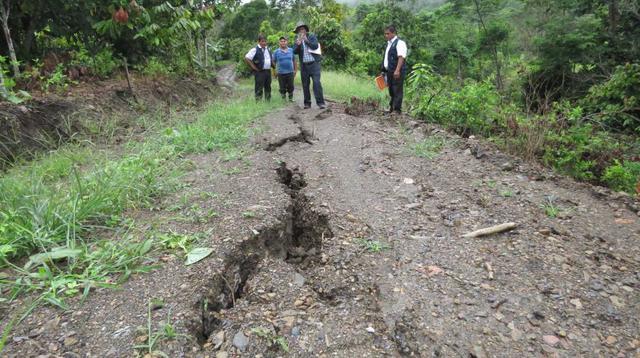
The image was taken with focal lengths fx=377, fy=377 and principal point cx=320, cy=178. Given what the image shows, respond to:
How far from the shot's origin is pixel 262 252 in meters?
2.02

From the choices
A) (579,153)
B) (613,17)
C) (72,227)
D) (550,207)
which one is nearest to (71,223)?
(72,227)

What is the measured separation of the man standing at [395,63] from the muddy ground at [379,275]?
2235mm

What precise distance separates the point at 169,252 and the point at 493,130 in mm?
3851

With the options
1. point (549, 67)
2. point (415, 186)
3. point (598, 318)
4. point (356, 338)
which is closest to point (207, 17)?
point (415, 186)

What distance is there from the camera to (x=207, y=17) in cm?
466

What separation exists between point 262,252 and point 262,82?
4.97 m

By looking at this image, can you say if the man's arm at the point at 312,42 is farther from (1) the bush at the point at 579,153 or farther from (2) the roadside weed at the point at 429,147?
(1) the bush at the point at 579,153

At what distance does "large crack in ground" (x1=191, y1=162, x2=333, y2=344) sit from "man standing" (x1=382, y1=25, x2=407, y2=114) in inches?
106

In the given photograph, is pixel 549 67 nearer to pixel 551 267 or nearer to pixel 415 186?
pixel 415 186

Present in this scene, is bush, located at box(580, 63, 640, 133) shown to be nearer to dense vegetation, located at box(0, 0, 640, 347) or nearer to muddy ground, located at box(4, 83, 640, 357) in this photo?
dense vegetation, located at box(0, 0, 640, 347)

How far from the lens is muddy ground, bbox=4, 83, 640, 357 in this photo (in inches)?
55.1

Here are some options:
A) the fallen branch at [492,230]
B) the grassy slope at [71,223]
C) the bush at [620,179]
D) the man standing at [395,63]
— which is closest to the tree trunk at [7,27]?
the grassy slope at [71,223]

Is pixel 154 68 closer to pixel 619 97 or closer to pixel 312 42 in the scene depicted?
pixel 312 42

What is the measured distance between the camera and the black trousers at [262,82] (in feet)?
21.0
